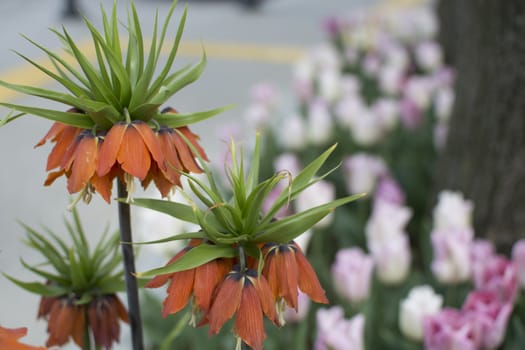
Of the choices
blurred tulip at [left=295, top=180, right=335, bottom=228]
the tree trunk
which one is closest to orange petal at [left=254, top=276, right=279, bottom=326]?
blurred tulip at [left=295, top=180, right=335, bottom=228]


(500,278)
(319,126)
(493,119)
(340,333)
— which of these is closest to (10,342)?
(340,333)

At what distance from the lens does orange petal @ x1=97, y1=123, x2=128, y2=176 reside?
30.7 inches

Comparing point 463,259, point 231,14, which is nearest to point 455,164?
point 463,259

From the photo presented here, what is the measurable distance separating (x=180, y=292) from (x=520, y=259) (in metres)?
1.04

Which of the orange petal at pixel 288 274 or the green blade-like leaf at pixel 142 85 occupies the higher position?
the green blade-like leaf at pixel 142 85

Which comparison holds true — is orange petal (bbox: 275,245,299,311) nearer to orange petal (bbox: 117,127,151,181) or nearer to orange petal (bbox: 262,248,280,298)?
orange petal (bbox: 262,248,280,298)

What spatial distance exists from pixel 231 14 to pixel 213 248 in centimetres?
717

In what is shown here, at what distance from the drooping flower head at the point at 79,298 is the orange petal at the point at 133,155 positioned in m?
0.20

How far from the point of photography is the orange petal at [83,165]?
781mm

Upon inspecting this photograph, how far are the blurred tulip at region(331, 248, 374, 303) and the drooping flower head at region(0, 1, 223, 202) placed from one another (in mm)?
906

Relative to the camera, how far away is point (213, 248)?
761 mm

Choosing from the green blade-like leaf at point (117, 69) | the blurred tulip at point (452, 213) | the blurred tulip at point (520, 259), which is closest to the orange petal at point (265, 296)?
the green blade-like leaf at point (117, 69)

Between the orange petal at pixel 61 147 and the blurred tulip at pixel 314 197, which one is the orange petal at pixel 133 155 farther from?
the blurred tulip at pixel 314 197

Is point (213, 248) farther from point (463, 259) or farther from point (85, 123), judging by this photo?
point (463, 259)
